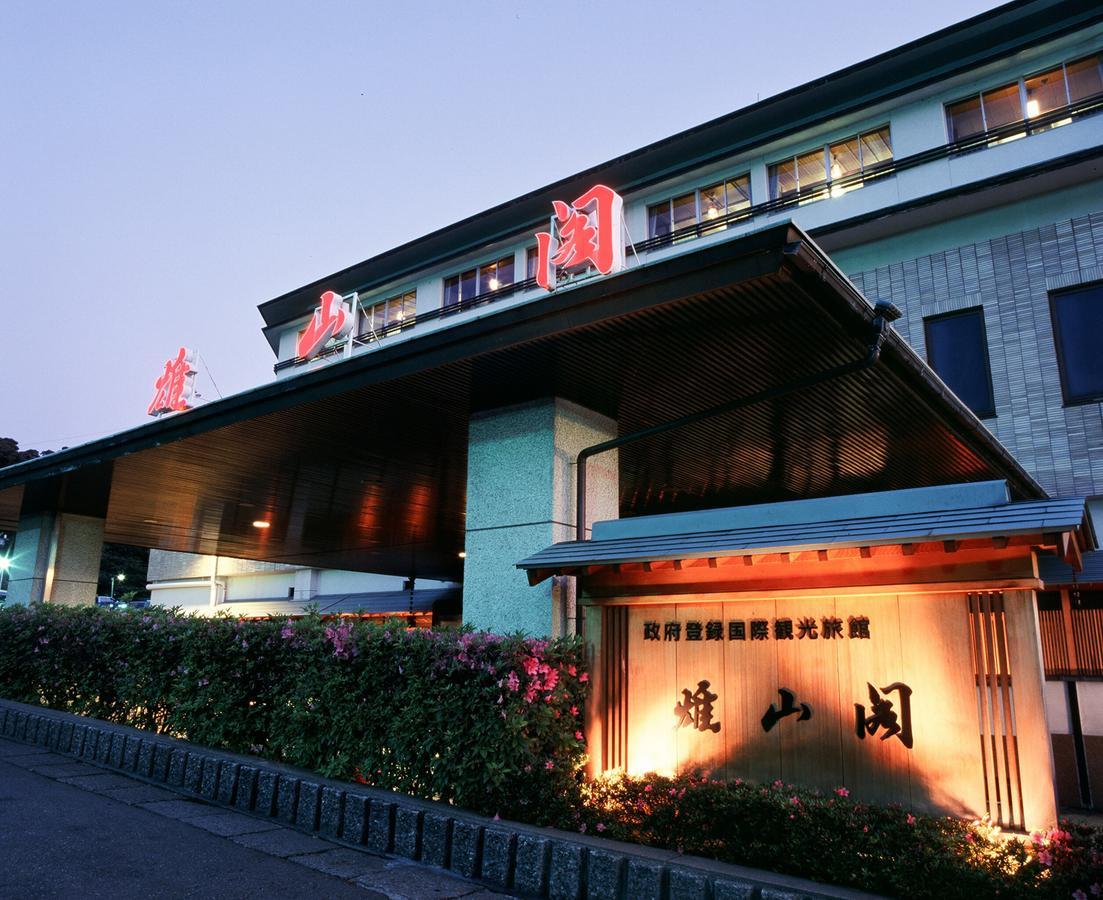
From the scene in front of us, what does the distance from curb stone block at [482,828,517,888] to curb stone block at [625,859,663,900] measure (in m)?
0.89

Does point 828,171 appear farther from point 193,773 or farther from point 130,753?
point 130,753

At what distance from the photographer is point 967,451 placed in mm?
10625

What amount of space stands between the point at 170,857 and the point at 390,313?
77.5ft

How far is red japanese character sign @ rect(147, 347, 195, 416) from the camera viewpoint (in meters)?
19.2

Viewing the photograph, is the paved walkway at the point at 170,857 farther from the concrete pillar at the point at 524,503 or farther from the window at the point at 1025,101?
the window at the point at 1025,101

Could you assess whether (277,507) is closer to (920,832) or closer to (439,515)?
(439,515)

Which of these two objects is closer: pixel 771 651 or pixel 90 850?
pixel 90 850

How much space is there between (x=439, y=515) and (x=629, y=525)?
8860mm

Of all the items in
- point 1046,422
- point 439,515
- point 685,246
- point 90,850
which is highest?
point 685,246

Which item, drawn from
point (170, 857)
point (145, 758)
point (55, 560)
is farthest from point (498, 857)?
point (55, 560)

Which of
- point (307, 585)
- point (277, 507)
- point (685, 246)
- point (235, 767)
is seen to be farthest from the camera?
point (307, 585)

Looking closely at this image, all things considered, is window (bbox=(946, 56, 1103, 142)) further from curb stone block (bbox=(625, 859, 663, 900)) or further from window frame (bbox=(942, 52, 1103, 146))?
curb stone block (bbox=(625, 859, 663, 900))

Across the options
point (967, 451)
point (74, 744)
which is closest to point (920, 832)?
point (967, 451)

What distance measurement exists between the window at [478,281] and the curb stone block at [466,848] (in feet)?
65.6
